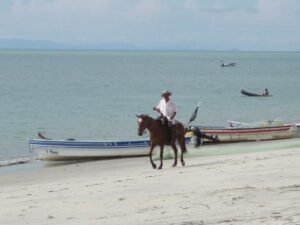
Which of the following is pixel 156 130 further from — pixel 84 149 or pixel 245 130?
pixel 245 130

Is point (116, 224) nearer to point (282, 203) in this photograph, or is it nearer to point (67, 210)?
point (67, 210)

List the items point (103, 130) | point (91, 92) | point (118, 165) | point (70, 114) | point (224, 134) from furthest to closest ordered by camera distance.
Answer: point (91, 92)
point (70, 114)
point (103, 130)
point (224, 134)
point (118, 165)

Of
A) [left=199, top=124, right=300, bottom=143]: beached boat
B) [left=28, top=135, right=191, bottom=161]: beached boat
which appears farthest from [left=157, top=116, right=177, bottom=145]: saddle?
[left=199, top=124, right=300, bottom=143]: beached boat

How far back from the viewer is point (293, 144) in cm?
2345

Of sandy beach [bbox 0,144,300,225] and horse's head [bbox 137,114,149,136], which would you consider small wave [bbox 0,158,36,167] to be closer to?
sandy beach [bbox 0,144,300,225]

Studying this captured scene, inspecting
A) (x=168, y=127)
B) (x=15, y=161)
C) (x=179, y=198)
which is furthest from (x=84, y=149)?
(x=179, y=198)

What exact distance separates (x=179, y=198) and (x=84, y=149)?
12424mm

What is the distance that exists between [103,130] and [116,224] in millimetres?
27385

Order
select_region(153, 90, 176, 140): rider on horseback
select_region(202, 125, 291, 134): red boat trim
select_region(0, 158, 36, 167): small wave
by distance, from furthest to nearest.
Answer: select_region(202, 125, 291, 134): red boat trim
select_region(0, 158, 36, 167): small wave
select_region(153, 90, 176, 140): rider on horseback

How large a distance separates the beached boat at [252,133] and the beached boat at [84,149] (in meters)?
3.52

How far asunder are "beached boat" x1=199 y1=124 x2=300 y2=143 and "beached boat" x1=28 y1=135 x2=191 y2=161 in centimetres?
352

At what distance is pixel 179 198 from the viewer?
11117 millimetres

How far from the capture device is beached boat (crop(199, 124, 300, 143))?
1037 inches

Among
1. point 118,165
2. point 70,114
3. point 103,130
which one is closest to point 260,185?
point 118,165
